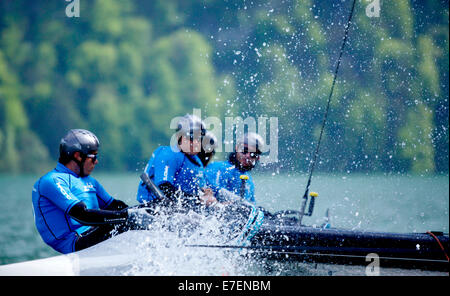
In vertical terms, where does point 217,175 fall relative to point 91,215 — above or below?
above

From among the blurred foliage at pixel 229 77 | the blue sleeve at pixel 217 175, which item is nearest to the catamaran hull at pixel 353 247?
the blue sleeve at pixel 217 175

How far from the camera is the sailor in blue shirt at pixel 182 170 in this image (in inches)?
203

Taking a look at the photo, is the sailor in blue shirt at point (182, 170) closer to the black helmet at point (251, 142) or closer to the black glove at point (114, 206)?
the black glove at point (114, 206)

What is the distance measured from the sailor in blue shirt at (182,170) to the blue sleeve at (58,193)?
113 cm

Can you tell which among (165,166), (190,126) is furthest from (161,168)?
(190,126)

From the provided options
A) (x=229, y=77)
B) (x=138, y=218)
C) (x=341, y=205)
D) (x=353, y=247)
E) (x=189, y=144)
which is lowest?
(x=341, y=205)

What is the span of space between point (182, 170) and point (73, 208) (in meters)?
1.57

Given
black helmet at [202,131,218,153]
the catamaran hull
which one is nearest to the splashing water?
the catamaran hull

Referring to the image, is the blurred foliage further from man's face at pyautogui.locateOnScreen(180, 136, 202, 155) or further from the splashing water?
the splashing water

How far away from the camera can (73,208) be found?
402 centimetres

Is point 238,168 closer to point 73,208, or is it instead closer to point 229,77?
point 73,208

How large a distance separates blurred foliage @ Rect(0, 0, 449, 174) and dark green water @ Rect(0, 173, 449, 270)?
127 cm
